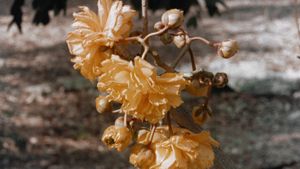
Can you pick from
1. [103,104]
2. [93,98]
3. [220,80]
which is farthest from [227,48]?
[93,98]

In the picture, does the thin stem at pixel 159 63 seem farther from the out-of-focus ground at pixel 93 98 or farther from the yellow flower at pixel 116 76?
the out-of-focus ground at pixel 93 98

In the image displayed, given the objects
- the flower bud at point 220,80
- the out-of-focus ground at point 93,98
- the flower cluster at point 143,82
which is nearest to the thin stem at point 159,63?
the flower cluster at point 143,82

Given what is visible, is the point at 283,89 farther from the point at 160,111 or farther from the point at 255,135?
the point at 160,111

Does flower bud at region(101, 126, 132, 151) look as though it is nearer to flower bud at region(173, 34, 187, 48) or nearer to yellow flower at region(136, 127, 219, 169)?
yellow flower at region(136, 127, 219, 169)

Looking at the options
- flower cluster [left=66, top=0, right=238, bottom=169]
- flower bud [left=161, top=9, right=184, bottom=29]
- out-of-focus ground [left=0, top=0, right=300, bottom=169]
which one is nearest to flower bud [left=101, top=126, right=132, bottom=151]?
flower cluster [left=66, top=0, right=238, bottom=169]

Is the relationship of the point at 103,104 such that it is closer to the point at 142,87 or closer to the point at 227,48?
the point at 142,87

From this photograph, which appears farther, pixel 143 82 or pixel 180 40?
pixel 180 40
